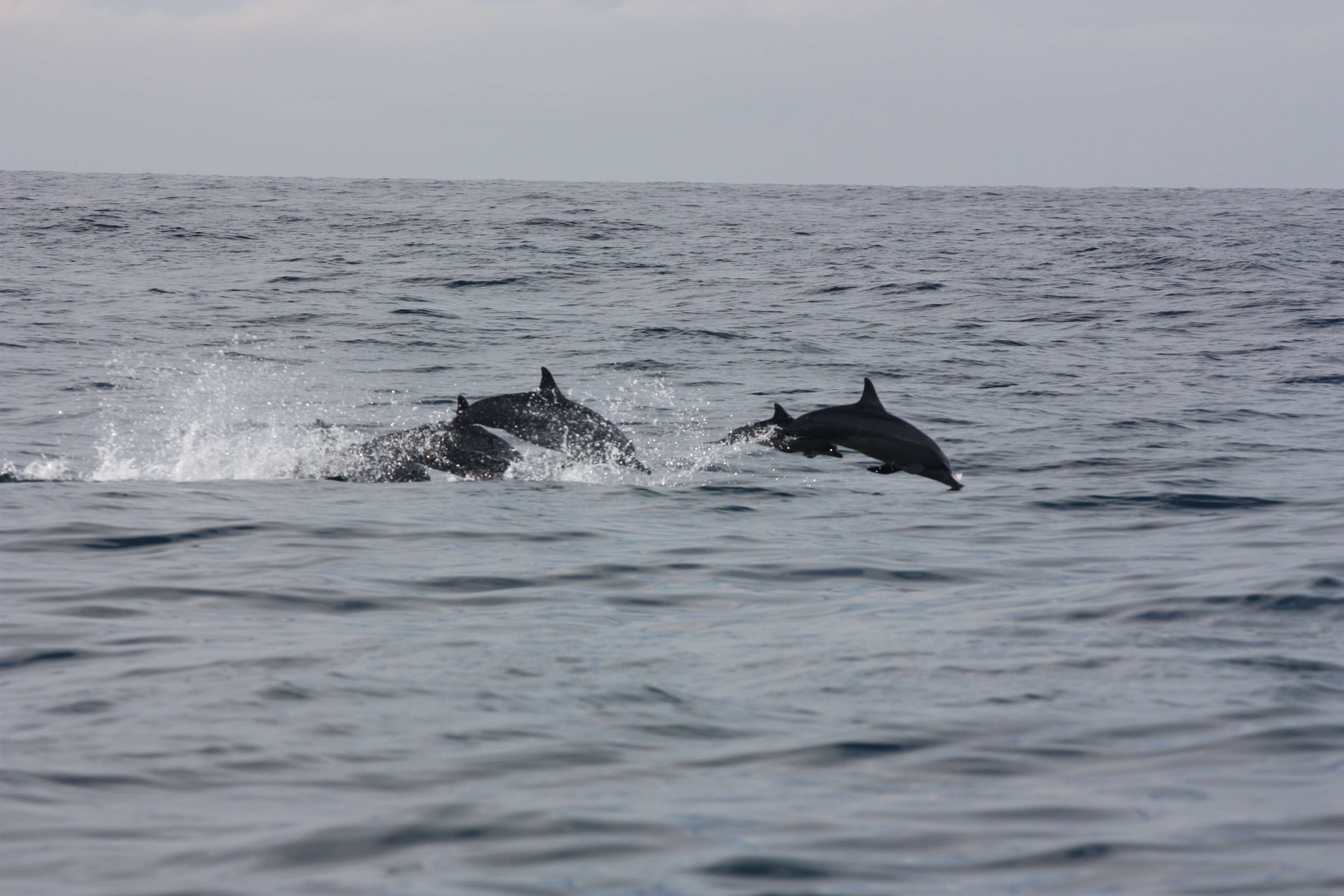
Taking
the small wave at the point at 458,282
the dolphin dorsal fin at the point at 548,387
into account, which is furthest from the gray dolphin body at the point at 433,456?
the small wave at the point at 458,282

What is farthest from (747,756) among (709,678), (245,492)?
(245,492)

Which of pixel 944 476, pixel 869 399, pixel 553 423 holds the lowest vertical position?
pixel 944 476

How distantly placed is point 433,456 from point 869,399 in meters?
4.16

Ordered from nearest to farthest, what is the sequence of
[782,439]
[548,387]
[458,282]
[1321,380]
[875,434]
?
[782,439] → [875,434] → [548,387] → [1321,380] → [458,282]

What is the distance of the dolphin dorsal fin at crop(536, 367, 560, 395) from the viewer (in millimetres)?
11867

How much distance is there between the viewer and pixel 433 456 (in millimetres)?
12062

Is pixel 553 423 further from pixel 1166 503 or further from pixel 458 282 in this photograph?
pixel 458 282

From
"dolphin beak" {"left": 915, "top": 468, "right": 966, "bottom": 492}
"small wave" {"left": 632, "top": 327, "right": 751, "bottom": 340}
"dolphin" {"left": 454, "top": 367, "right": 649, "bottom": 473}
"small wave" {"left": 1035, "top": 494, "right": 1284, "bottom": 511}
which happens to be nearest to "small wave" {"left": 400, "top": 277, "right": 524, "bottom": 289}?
"small wave" {"left": 632, "top": 327, "right": 751, "bottom": 340}

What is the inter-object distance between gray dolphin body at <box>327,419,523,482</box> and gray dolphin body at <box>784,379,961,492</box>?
3101 mm

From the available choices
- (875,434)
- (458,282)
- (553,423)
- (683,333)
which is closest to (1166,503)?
(875,434)

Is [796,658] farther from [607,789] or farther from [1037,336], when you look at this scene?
[1037,336]

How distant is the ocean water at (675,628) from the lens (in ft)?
13.1

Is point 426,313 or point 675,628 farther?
point 426,313

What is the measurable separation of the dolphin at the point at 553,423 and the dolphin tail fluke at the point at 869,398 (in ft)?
8.04
